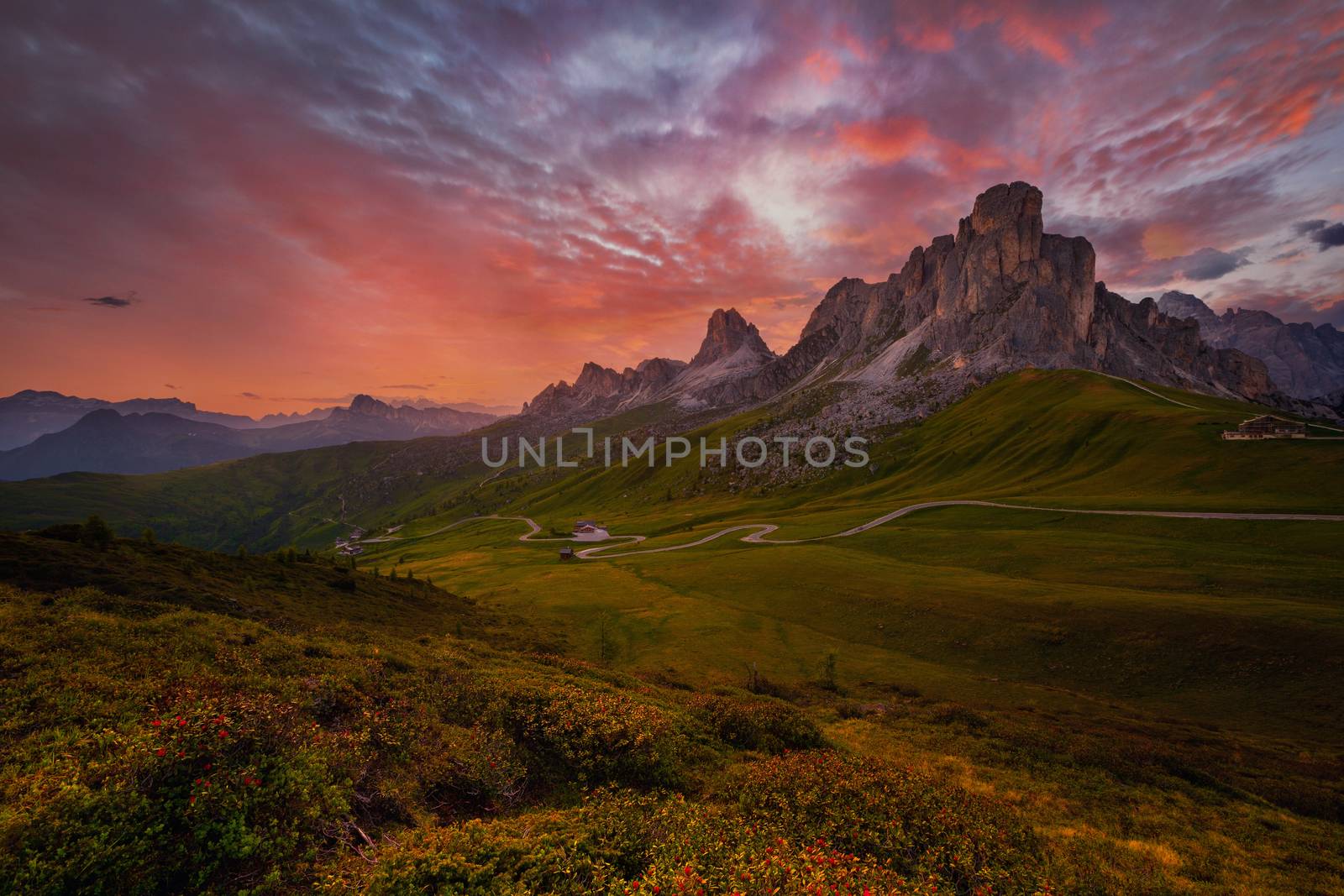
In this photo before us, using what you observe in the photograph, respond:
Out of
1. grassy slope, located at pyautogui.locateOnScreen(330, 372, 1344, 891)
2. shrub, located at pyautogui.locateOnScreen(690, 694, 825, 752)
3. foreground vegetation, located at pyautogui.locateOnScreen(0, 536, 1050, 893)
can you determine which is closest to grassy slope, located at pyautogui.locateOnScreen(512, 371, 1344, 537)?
grassy slope, located at pyautogui.locateOnScreen(330, 372, 1344, 891)

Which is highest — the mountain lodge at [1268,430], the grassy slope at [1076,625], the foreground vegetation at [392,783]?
the mountain lodge at [1268,430]

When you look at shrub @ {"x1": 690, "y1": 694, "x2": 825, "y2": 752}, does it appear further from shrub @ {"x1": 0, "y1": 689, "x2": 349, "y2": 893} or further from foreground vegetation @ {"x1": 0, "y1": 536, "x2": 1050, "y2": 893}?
shrub @ {"x1": 0, "y1": 689, "x2": 349, "y2": 893}

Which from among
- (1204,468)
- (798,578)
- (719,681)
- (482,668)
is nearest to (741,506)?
(798,578)

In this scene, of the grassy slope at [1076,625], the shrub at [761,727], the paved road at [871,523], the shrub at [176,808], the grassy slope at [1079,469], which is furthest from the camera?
the grassy slope at [1079,469]

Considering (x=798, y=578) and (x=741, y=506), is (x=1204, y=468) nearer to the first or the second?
(x=798, y=578)

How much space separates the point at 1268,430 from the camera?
111 m

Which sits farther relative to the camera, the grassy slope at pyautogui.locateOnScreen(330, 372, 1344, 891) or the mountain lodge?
the mountain lodge

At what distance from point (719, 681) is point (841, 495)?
131373 mm

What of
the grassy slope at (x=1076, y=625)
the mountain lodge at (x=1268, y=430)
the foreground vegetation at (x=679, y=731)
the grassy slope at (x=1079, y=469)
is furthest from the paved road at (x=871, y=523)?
the mountain lodge at (x=1268, y=430)

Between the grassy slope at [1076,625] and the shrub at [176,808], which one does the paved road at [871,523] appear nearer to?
the grassy slope at [1076,625]

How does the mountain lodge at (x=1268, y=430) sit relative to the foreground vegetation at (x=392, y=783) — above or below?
above

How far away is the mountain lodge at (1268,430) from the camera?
110562 mm

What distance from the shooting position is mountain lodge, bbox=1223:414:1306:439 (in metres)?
111

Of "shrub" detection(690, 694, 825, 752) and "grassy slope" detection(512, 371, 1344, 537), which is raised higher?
"grassy slope" detection(512, 371, 1344, 537)
